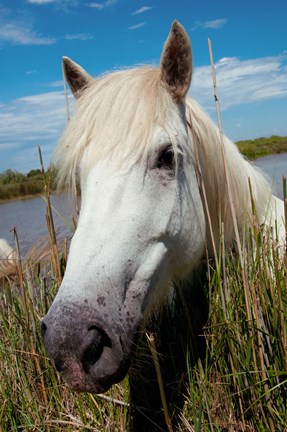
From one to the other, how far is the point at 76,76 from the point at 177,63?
95 centimetres

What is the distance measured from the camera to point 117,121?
233 cm

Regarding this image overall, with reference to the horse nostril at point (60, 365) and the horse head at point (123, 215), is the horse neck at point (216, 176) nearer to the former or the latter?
the horse head at point (123, 215)

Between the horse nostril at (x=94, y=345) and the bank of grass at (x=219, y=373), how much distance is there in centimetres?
47

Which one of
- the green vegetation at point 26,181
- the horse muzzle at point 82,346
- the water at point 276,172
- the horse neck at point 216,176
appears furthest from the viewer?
the green vegetation at point 26,181

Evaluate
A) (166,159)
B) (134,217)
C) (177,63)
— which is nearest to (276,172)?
(177,63)

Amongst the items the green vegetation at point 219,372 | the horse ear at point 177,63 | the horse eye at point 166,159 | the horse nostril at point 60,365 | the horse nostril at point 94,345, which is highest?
the horse ear at point 177,63

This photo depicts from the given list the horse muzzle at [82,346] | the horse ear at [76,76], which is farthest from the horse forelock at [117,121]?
the horse muzzle at [82,346]

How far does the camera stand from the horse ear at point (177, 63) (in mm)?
2367

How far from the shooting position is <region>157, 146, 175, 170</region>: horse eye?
2.33 metres

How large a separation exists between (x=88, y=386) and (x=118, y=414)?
1034 mm

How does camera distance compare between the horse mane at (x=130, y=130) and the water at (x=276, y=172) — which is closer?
the horse mane at (x=130, y=130)

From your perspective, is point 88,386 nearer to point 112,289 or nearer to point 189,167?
point 112,289

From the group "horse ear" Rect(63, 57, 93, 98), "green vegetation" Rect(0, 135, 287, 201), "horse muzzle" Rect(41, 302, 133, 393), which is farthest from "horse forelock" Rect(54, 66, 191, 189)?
"green vegetation" Rect(0, 135, 287, 201)

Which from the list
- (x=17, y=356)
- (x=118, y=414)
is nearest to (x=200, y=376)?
(x=118, y=414)
